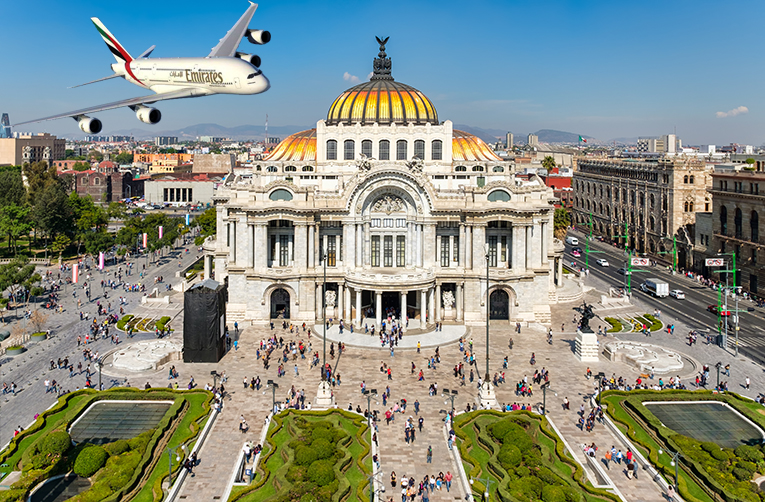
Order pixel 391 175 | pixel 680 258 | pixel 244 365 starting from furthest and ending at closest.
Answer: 1. pixel 680 258
2. pixel 391 175
3. pixel 244 365

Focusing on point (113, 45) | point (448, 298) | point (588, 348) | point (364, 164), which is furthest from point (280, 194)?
point (113, 45)

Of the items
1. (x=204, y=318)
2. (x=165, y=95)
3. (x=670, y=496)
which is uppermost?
(x=165, y=95)

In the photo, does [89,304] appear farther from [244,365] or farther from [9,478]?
[9,478]

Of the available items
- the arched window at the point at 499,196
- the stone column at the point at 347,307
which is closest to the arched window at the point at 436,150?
the arched window at the point at 499,196

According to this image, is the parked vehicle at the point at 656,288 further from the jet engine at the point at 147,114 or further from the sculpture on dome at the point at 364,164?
the jet engine at the point at 147,114

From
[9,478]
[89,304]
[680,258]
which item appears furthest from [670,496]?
[680,258]

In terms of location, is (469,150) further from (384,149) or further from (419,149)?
(384,149)

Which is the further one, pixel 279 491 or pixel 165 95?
pixel 279 491

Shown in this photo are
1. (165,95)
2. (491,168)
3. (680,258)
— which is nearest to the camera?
(165,95)
